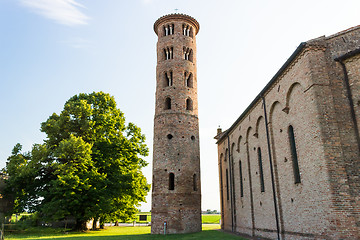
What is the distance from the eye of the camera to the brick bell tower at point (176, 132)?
2230cm

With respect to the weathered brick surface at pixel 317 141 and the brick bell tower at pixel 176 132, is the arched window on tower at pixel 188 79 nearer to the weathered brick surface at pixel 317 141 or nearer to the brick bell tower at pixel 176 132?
the brick bell tower at pixel 176 132

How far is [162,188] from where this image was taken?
74.8ft

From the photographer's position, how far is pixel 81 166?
851 inches

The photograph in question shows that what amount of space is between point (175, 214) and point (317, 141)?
1408 centimetres

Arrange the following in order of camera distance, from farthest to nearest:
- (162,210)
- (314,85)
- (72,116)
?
(72,116), (162,210), (314,85)

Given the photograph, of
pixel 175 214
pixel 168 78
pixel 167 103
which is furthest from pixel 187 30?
pixel 175 214

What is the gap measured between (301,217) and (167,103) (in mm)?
16312

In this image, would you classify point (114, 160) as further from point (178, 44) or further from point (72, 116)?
point (178, 44)

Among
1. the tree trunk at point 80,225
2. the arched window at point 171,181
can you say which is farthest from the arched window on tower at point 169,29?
the tree trunk at point 80,225

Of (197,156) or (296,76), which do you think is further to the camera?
(197,156)

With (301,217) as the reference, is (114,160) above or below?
above

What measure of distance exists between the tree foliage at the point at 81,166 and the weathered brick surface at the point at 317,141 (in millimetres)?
13047

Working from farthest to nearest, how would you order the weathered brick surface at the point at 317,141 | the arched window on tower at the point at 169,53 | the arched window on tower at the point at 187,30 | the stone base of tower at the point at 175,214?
the arched window on tower at the point at 187,30 → the arched window on tower at the point at 169,53 → the stone base of tower at the point at 175,214 → the weathered brick surface at the point at 317,141

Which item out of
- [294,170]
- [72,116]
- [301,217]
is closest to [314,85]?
[294,170]
